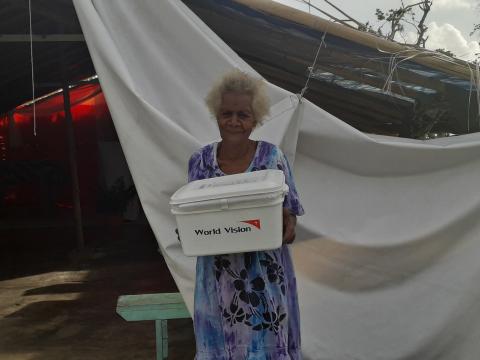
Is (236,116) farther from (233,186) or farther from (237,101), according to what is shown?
(233,186)

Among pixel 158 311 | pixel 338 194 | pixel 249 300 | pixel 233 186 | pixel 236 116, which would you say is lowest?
pixel 158 311

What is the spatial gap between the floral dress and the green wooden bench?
2.15 feet

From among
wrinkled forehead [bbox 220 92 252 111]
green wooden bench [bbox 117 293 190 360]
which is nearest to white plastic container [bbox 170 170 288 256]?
wrinkled forehead [bbox 220 92 252 111]

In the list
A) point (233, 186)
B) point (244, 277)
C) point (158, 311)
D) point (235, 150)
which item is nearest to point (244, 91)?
point (235, 150)

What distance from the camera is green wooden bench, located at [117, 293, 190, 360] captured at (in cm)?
263

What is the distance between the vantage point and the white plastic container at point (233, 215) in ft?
5.76

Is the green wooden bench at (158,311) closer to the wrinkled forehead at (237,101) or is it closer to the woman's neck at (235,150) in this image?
the woman's neck at (235,150)

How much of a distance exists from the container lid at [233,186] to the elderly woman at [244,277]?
117mm

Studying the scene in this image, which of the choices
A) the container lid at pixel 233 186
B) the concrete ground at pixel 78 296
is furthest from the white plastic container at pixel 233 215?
the concrete ground at pixel 78 296

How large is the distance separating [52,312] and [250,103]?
333 cm

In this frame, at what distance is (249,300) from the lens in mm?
1909

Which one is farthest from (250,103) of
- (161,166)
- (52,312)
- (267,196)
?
(52,312)

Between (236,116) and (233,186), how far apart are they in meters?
0.32

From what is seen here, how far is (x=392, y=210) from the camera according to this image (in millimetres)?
2709
